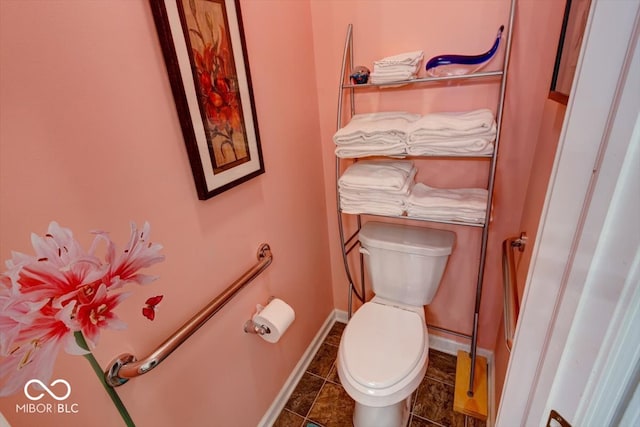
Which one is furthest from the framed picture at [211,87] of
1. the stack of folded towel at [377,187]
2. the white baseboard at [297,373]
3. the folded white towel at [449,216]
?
the white baseboard at [297,373]

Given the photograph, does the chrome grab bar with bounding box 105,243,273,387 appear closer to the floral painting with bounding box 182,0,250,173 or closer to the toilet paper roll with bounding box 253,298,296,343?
the toilet paper roll with bounding box 253,298,296,343

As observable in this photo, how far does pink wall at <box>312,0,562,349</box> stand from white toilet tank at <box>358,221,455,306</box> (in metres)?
0.20

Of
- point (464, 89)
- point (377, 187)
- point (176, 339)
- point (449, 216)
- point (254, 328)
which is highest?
point (464, 89)

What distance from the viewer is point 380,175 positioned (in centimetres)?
126

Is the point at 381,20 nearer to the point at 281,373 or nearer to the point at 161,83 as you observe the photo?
the point at 161,83

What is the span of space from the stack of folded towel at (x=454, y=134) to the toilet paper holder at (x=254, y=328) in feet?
2.95

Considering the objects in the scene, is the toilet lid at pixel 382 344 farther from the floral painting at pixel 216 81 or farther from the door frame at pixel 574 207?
the floral painting at pixel 216 81

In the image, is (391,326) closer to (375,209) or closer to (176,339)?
(375,209)

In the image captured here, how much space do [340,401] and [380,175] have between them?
118 cm

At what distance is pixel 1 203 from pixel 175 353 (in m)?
0.60

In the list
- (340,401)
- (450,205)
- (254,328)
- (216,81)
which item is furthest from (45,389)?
(340,401)

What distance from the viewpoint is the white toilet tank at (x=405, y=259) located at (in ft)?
4.42

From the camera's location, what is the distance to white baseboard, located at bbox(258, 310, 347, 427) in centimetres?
143

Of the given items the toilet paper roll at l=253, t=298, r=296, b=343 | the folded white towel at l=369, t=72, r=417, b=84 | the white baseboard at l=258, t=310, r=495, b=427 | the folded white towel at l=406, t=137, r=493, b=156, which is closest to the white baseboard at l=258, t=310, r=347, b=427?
the white baseboard at l=258, t=310, r=495, b=427
